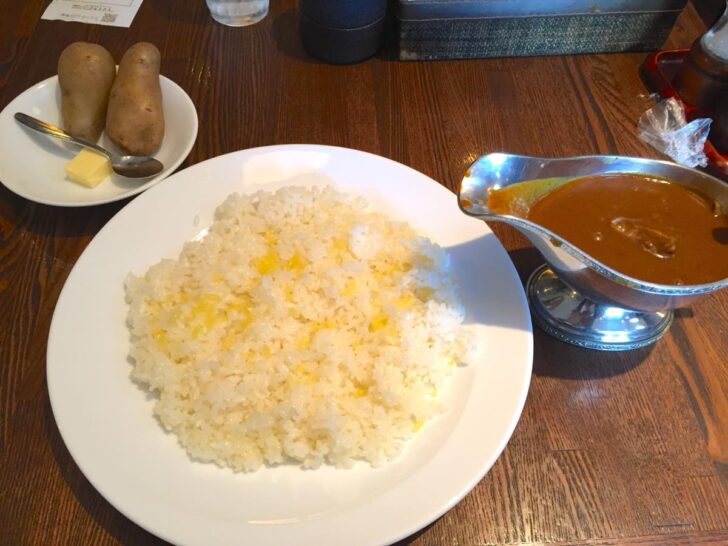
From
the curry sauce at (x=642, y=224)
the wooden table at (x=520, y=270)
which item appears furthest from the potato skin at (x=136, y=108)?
the curry sauce at (x=642, y=224)

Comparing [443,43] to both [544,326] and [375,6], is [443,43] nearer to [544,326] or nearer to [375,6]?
[375,6]

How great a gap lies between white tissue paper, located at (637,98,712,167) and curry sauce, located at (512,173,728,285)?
66 centimetres

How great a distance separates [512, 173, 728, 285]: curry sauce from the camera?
1.22m

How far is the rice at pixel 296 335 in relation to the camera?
3.83 feet

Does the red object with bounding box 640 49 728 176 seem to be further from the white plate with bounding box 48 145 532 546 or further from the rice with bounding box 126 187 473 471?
the rice with bounding box 126 187 473 471

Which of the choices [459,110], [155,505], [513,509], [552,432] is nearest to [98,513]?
[155,505]

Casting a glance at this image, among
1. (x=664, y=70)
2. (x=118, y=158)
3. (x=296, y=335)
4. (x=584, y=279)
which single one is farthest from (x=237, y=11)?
(x=584, y=279)

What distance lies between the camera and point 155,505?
3.45 feet

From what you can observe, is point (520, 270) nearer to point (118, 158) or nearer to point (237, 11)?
point (118, 158)

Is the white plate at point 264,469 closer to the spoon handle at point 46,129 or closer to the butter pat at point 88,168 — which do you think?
the butter pat at point 88,168

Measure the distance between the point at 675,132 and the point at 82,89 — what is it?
80.3 inches

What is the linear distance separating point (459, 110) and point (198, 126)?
37.8 inches

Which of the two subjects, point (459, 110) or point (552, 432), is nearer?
point (552, 432)

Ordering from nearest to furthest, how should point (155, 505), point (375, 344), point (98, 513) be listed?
point (155, 505) → point (98, 513) → point (375, 344)
